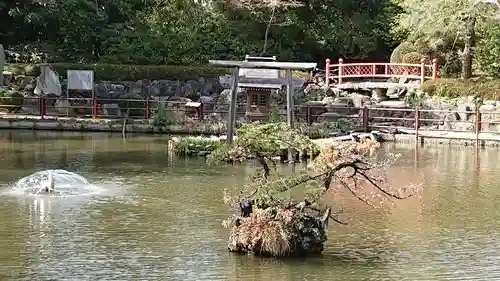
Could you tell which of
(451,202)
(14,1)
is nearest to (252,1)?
(14,1)

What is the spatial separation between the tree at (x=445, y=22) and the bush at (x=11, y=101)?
43.5ft

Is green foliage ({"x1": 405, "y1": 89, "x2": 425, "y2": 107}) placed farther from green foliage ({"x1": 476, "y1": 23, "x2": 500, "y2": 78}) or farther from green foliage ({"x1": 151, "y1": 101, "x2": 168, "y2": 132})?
green foliage ({"x1": 151, "y1": 101, "x2": 168, "y2": 132})

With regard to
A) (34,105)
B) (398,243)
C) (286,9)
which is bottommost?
(398,243)

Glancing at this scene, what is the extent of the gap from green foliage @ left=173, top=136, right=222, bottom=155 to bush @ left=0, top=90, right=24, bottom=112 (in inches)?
379

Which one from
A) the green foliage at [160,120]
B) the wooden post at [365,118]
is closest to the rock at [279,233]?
the wooden post at [365,118]

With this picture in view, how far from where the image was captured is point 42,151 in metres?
22.6

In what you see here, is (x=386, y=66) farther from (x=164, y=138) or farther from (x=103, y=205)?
(x=103, y=205)

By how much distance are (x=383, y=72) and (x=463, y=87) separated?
17.1ft

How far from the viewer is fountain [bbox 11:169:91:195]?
16106mm

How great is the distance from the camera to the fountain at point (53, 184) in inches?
634

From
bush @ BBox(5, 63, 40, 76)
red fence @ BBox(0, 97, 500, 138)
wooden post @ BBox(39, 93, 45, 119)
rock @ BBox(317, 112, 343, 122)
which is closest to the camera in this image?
red fence @ BBox(0, 97, 500, 138)

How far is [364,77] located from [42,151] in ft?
48.2

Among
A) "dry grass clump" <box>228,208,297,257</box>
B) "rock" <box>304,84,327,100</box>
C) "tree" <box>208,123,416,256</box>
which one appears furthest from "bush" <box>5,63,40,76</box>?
"dry grass clump" <box>228,208,297,257</box>

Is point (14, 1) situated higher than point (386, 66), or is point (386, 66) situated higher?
point (14, 1)
